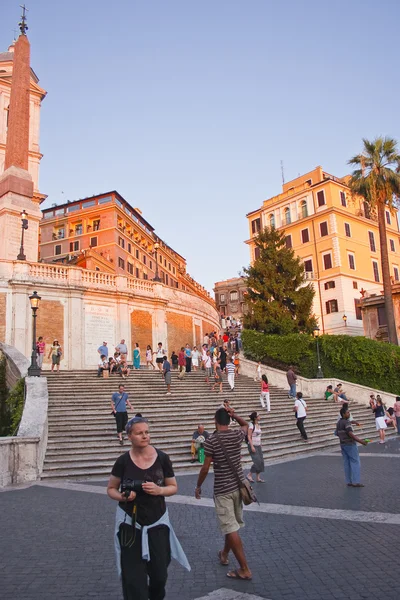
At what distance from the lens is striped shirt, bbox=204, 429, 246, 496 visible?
5168mm

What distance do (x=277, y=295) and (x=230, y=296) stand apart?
57631 millimetres

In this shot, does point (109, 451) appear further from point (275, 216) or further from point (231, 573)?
point (275, 216)

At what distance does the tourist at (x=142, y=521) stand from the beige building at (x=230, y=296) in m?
81.6

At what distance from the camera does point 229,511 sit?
5070 mm

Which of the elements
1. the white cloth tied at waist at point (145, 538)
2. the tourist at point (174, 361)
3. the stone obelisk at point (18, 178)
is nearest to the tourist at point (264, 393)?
the tourist at point (174, 361)

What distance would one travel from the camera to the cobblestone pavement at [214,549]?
4.53 m

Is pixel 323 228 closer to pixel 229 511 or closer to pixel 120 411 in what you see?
pixel 120 411

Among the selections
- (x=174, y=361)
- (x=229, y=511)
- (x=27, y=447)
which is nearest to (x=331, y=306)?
(x=174, y=361)

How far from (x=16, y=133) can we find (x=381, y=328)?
109 ft

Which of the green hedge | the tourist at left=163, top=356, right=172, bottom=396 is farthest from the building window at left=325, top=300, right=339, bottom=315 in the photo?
the tourist at left=163, top=356, right=172, bottom=396

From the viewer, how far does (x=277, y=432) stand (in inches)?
648

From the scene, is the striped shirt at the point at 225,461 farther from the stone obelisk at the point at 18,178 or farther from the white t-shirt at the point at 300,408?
the stone obelisk at the point at 18,178

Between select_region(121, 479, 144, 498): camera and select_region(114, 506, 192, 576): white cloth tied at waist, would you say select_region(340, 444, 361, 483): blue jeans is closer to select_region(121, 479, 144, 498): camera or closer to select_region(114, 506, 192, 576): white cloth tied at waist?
select_region(114, 506, 192, 576): white cloth tied at waist

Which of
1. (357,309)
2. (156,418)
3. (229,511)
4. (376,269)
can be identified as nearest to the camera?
(229,511)
